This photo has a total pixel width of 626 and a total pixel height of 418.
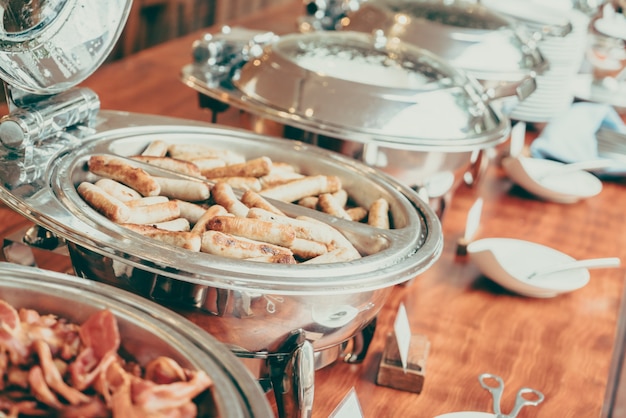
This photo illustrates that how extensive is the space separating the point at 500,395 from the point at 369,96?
662mm

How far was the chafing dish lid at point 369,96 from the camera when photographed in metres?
1.56

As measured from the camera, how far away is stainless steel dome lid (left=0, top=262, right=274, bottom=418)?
737 millimetres

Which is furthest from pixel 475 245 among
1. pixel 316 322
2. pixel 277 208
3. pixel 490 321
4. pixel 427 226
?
pixel 316 322

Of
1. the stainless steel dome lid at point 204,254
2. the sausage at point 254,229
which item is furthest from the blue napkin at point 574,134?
the sausage at point 254,229

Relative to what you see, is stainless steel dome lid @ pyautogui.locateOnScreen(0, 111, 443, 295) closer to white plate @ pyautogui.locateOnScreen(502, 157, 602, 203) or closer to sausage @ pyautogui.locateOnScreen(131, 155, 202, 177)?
sausage @ pyautogui.locateOnScreen(131, 155, 202, 177)

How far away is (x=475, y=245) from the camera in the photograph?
5.49 feet

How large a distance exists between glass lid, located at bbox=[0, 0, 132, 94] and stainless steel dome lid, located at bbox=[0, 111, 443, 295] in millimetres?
104

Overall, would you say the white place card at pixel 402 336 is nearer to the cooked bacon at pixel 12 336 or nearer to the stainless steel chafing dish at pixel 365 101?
the stainless steel chafing dish at pixel 365 101

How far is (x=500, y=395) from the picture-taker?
47.6 inches

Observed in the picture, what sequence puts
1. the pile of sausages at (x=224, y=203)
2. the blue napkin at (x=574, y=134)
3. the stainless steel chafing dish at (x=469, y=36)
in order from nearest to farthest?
the pile of sausages at (x=224, y=203)
the stainless steel chafing dish at (x=469, y=36)
the blue napkin at (x=574, y=134)

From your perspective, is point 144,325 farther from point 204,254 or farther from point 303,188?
point 303,188

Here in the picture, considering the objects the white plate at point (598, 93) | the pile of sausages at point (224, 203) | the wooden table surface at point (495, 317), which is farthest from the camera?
the white plate at point (598, 93)

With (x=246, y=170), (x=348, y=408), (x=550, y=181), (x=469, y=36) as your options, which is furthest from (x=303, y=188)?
(x=550, y=181)

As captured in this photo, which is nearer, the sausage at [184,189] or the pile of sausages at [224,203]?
the pile of sausages at [224,203]
